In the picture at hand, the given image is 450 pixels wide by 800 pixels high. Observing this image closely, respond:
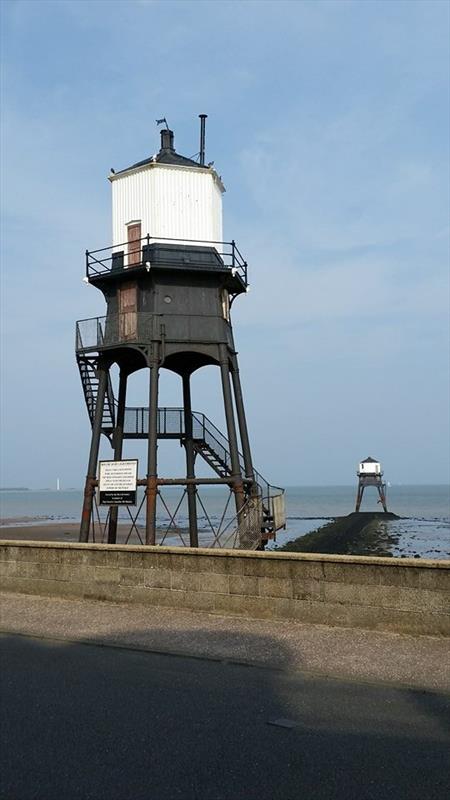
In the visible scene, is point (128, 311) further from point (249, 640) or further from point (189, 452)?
point (249, 640)

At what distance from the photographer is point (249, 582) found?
10602 millimetres

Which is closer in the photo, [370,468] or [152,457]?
[152,457]

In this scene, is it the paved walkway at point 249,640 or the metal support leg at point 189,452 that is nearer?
the paved walkway at point 249,640

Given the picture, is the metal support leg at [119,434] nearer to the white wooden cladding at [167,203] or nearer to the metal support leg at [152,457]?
the metal support leg at [152,457]

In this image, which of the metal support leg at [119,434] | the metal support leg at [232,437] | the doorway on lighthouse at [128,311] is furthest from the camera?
the metal support leg at [119,434]

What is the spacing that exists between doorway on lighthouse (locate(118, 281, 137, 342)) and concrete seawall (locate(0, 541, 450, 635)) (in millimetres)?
9479

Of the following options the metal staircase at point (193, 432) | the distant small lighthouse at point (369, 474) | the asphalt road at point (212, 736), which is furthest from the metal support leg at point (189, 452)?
the distant small lighthouse at point (369, 474)

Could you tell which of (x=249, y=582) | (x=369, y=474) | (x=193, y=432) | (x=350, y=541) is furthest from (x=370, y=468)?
(x=249, y=582)

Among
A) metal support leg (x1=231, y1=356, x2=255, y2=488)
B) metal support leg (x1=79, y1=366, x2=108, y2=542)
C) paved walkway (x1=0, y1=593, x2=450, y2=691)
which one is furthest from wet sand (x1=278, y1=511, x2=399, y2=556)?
paved walkway (x1=0, y1=593, x2=450, y2=691)

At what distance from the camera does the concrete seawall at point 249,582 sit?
9.29 meters

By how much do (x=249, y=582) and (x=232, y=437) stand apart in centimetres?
1013

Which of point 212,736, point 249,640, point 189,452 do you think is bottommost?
point 212,736

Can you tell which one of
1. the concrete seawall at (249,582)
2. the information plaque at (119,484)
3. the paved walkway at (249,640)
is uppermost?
the information plaque at (119,484)

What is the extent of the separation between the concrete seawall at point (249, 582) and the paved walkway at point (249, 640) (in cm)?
20
